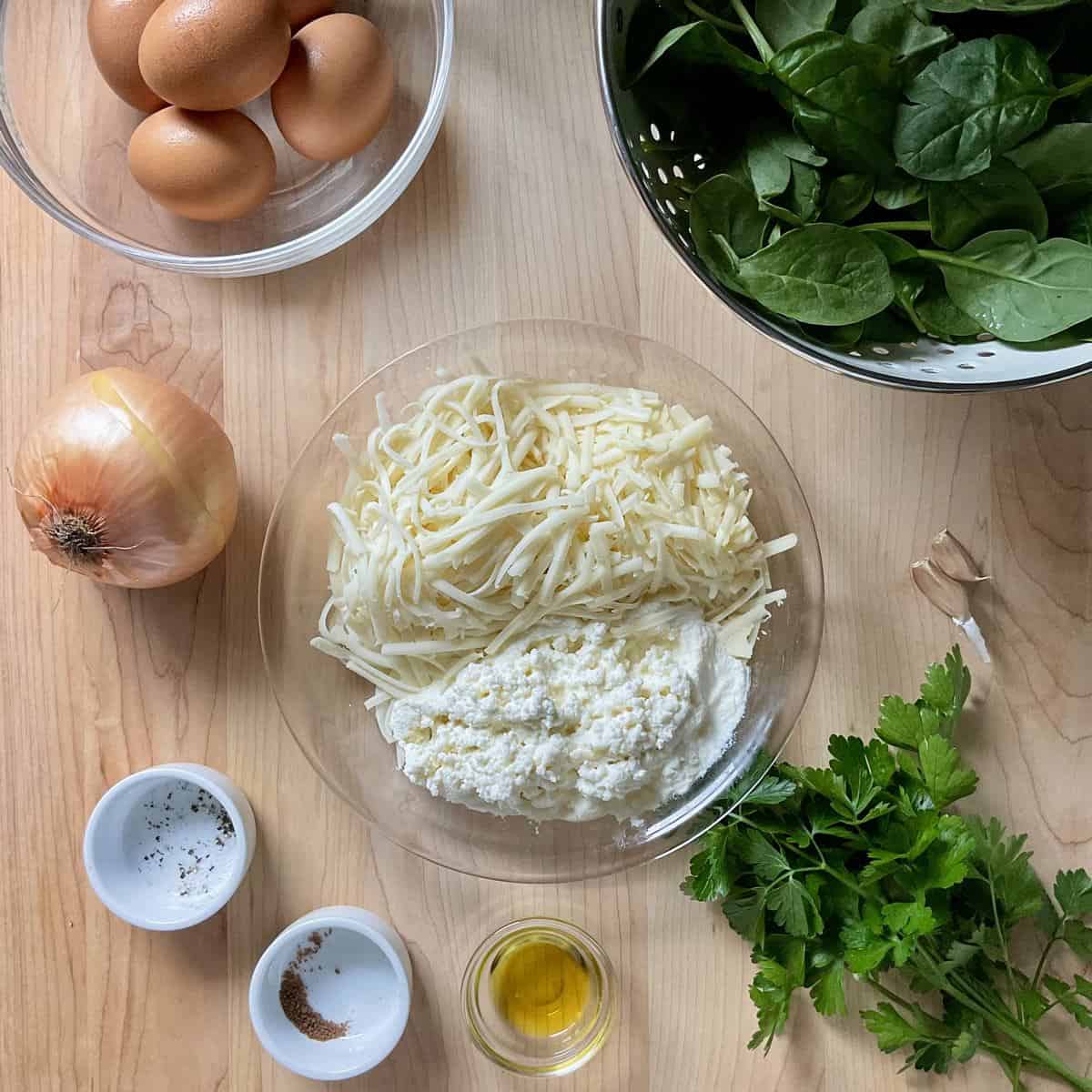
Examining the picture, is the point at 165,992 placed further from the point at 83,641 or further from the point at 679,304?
the point at 679,304

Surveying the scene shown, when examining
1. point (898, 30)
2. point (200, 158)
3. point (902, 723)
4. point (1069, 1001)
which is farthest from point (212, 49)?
point (1069, 1001)

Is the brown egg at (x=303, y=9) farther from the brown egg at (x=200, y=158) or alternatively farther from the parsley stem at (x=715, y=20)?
the parsley stem at (x=715, y=20)

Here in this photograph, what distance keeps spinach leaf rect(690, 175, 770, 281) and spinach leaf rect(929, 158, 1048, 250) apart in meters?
0.14

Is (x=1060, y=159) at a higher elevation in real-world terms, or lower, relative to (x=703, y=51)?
lower

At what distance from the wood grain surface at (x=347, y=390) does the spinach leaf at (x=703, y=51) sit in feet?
0.84

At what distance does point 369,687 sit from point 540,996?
40cm

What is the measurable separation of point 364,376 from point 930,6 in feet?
2.08

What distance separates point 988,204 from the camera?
0.87m

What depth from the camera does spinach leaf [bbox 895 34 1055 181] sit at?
81 centimetres

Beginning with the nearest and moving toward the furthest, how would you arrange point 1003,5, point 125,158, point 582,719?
point 1003,5, point 582,719, point 125,158

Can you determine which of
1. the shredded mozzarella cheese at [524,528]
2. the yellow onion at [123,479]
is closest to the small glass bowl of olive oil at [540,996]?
the shredded mozzarella cheese at [524,528]

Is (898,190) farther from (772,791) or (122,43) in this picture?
(122,43)

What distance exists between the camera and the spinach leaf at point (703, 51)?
84 cm

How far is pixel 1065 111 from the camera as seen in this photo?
0.89 meters
